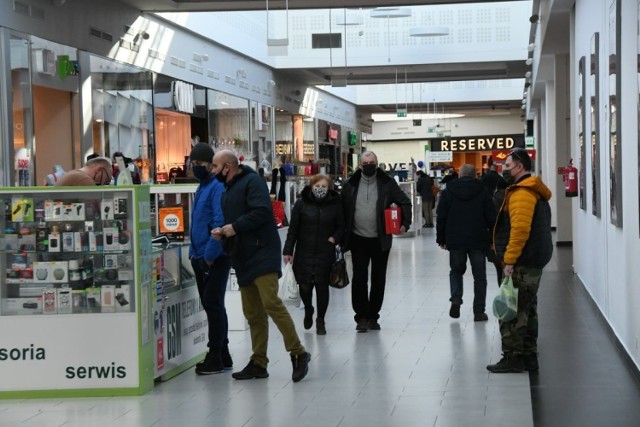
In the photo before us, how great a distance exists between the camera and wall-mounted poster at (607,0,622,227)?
750 cm

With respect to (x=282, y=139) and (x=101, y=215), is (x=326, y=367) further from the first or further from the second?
(x=282, y=139)

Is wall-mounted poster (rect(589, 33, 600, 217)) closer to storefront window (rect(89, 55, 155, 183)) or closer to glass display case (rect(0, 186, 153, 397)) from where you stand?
glass display case (rect(0, 186, 153, 397))

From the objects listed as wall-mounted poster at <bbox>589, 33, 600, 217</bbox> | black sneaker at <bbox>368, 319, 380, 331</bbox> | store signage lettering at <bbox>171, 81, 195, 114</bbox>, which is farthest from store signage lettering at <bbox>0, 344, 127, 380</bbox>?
store signage lettering at <bbox>171, 81, 195, 114</bbox>

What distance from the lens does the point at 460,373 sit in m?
7.21

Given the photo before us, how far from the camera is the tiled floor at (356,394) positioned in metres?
5.91

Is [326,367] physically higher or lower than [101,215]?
lower

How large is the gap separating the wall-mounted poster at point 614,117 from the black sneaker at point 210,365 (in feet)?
10.1

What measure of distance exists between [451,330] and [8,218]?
412cm

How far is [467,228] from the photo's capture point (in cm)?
988

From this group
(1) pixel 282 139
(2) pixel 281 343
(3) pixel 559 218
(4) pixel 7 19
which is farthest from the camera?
(1) pixel 282 139

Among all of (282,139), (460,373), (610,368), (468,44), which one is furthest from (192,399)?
(282,139)

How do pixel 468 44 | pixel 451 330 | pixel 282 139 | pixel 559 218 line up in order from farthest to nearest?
pixel 282 139 < pixel 468 44 < pixel 559 218 < pixel 451 330

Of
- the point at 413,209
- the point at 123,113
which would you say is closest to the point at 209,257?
the point at 123,113

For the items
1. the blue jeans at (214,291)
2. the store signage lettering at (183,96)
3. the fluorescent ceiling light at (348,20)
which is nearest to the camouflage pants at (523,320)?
the blue jeans at (214,291)
